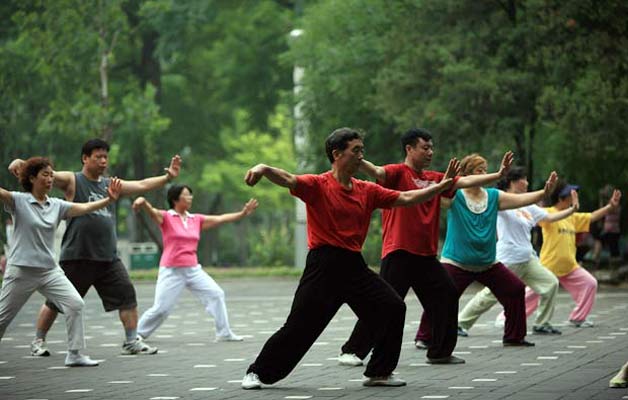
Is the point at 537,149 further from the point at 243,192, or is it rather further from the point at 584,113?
the point at 243,192

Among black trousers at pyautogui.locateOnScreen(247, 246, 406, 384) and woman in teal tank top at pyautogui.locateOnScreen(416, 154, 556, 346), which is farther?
woman in teal tank top at pyautogui.locateOnScreen(416, 154, 556, 346)

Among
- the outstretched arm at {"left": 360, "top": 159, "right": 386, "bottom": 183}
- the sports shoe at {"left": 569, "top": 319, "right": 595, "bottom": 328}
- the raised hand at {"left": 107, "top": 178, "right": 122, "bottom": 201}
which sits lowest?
the sports shoe at {"left": 569, "top": 319, "right": 595, "bottom": 328}

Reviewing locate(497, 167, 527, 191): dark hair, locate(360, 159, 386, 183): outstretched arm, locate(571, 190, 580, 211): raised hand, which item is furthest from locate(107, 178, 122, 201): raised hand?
locate(571, 190, 580, 211): raised hand

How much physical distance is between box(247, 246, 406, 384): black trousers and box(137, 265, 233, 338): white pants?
4954 mm

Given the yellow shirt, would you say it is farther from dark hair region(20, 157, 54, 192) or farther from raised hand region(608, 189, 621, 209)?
dark hair region(20, 157, 54, 192)

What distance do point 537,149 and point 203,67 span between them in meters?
25.0

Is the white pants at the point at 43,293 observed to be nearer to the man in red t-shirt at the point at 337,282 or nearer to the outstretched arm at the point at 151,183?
the outstretched arm at the point at 151,183

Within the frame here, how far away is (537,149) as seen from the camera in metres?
31.4

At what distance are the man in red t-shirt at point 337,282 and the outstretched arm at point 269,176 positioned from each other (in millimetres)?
181

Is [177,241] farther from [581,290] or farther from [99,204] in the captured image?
[581,290]

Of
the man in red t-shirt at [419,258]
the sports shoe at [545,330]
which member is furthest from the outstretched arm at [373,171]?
the sports shoe at [545,330]

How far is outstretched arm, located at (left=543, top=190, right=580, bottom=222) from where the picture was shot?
631 inches

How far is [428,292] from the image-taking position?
1271cm

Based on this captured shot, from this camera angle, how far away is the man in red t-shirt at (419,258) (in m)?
12.6
